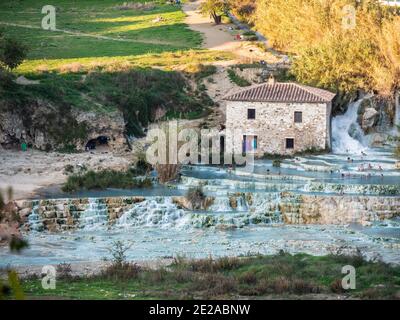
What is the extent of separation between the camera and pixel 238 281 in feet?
109

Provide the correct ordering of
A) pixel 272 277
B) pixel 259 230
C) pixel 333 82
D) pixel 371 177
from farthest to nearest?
pixel 333 82, pixel 371 177, pixel 259 230, pixel 272 277

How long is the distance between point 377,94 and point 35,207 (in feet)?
Answer: 75.0

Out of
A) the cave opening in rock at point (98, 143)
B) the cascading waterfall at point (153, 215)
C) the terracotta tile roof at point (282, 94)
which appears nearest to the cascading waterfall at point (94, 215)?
the cascading waterfall at point (153, 215)

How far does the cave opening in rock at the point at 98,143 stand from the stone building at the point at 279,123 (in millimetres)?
6184

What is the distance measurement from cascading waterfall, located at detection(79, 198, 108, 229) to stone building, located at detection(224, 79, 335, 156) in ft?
37.1

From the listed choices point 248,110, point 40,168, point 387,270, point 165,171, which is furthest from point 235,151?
point 387,270

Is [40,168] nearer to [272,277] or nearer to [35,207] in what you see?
[35,207]

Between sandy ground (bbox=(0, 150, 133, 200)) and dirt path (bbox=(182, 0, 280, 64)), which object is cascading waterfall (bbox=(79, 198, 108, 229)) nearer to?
sandy ground (bbox=(0, 150, 133, 200))

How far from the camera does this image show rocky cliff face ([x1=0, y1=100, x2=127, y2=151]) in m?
56.1

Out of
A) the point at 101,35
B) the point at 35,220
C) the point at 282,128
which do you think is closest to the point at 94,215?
the point at 35,220

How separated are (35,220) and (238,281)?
1381 centimetres

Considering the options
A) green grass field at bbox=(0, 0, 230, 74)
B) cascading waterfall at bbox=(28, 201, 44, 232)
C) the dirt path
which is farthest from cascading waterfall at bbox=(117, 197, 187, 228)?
the dirt path

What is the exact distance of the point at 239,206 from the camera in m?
46.4

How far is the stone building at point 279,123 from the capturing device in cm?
5541
